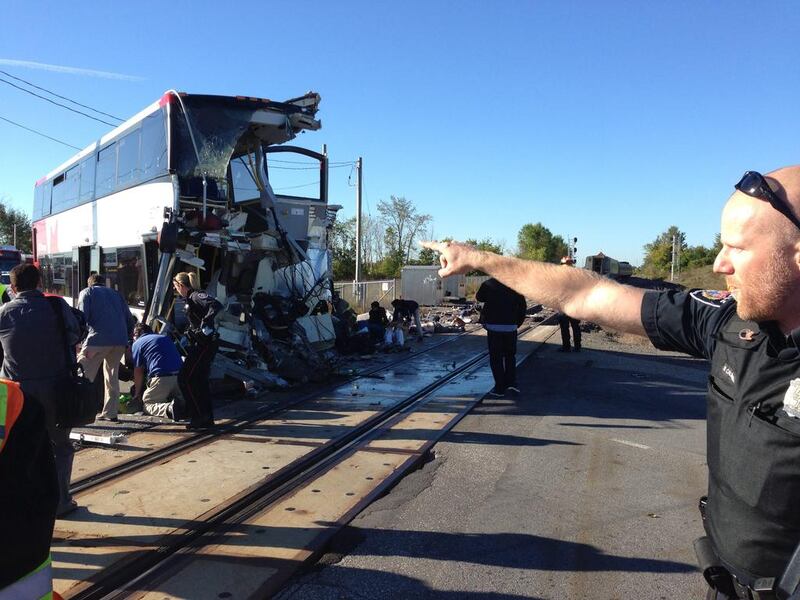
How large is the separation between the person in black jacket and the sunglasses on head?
22.2ft

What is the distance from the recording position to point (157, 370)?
23.5 ft

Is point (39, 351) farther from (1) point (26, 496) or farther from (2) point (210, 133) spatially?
(2) point (210, 133)

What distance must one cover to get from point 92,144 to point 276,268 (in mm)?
4920

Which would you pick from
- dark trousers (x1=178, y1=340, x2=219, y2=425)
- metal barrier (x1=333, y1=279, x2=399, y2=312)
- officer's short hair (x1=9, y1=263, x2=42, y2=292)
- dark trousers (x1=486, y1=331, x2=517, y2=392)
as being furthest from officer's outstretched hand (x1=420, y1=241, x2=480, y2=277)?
metal barrier (x1=333, y1=279, x2=399, y2=312)

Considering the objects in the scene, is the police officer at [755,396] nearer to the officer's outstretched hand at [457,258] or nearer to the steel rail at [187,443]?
the officer's outstretched hand at [457,258]

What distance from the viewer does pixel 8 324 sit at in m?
4.11

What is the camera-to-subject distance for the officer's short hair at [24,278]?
165 inches

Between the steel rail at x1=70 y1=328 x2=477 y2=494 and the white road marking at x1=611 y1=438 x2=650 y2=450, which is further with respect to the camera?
the white road marking at x1=611 y1=438 x2=650 y2=450

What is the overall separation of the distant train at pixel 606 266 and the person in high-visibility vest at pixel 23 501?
17360mm

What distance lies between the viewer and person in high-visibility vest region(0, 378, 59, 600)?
1591 millimetres

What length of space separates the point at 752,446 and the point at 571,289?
2.49ft

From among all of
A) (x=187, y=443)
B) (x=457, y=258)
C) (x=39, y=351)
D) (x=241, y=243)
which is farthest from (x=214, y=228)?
(x=457, y=258)

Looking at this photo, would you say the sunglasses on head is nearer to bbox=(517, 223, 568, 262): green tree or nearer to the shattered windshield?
the shattered windshield

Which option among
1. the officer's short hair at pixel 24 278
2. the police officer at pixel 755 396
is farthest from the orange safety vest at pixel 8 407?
the officer's short hair at pixel 24 278
